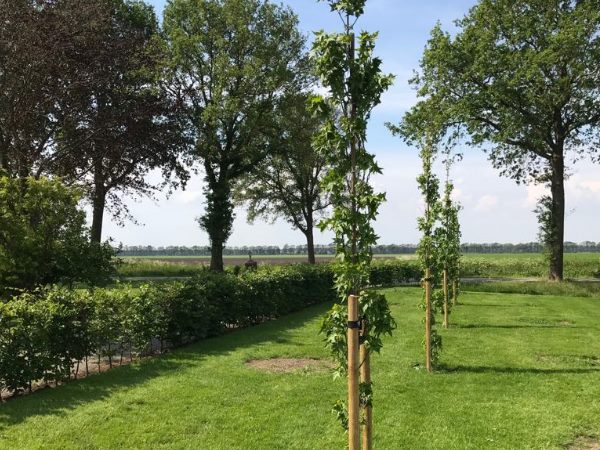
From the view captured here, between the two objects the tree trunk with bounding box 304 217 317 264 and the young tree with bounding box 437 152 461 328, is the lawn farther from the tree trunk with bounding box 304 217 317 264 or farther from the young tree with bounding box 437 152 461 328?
the tree trunk with bounding box 304 217 317 264

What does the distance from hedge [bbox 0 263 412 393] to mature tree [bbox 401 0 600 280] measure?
15.4 metres

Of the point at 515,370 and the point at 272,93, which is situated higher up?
the point at 272,93

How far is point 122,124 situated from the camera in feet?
67.2

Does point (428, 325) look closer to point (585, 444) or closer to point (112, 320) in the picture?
point (585, 444)

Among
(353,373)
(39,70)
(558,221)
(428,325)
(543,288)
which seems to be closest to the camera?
(353,373)

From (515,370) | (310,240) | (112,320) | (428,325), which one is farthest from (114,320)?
(310,240)

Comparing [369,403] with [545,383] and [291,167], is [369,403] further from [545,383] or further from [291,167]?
[291,167]

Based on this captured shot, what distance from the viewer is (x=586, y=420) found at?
20.2ft

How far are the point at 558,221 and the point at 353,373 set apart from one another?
93.2 ft

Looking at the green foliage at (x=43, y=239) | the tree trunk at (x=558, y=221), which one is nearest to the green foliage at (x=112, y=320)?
the green foliage at (x=43, y=239)

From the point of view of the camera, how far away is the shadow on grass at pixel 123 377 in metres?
6.39

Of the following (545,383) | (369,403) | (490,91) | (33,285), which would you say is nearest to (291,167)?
(490,91)

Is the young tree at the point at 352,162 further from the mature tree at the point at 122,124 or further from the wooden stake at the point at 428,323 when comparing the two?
the mature tree at the point at 122,124

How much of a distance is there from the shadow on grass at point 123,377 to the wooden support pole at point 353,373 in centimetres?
403
